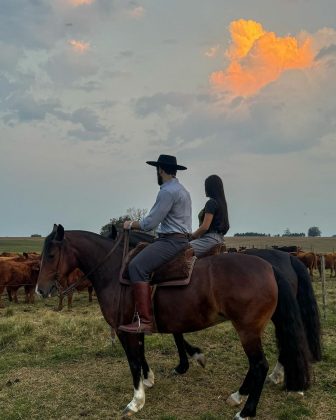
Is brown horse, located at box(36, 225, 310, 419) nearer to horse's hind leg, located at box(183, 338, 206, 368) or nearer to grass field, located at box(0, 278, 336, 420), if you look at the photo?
grass field, located at box(0, 278, 336, 420)

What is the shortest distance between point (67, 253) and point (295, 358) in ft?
10.5

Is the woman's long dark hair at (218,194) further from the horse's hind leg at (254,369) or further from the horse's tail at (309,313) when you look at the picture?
the horse's hind leg at (254,369)

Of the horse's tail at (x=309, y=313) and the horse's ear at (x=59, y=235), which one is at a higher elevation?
the horse's ear at (x=59, y=235)

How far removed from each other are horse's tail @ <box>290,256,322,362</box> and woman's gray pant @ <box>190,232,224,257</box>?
3.95ft

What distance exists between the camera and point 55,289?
6.06 m

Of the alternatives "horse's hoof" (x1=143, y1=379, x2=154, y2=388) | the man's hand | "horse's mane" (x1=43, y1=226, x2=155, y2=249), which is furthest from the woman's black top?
"horse's hoof" (x1=143, y1=379, x2=154, y2=388)

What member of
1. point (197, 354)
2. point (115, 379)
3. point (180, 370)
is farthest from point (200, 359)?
point (115, 379)

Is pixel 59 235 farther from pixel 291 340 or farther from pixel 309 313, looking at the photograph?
pixel 309 313

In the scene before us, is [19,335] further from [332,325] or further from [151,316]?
[332,325]

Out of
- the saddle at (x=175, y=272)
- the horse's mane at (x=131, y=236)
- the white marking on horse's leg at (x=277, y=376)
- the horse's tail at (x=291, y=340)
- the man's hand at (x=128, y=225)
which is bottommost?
the white marking on horse's leg at (x=277, y=376)

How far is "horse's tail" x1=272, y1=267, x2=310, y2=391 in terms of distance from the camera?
18.5ft

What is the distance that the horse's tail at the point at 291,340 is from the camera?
5.65 meters

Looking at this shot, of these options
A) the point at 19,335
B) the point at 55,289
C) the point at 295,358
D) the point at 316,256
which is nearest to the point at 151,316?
the point at 55,289

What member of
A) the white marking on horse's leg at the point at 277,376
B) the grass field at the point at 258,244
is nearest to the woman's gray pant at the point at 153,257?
the white marking on horse's leg at the point at 277,376
